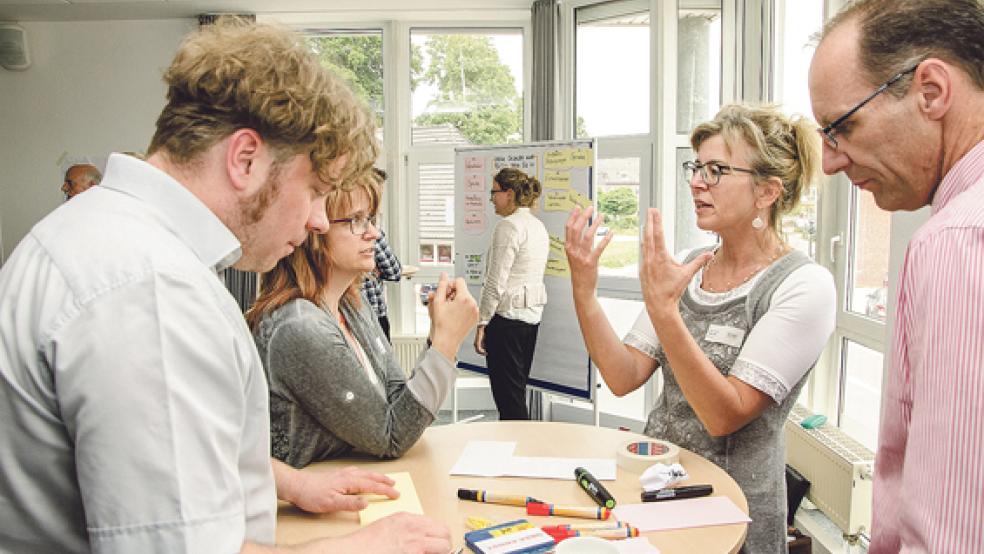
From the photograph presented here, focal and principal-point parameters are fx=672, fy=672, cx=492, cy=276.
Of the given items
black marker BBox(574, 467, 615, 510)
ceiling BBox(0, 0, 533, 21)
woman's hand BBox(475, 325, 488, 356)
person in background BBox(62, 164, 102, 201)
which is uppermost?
ceiling BBox(0, 0, 533, 21)

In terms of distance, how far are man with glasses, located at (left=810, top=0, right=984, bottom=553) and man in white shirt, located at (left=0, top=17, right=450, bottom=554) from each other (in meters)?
0.72

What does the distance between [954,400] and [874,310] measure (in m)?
2.48

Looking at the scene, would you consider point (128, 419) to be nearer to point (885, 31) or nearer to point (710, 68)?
point (885, 31)

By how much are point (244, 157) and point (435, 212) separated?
14.3 feet

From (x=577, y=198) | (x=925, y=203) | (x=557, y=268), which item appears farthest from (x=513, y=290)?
(x=925, y=203)

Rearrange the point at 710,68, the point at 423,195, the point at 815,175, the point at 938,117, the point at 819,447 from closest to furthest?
1. the point at 938,117
2. the point at 815,175
3. the point at 819,447
4. the point at 710,68
5. the point at 423,195

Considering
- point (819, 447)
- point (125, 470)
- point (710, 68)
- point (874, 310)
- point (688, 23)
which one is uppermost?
point (688, 23)

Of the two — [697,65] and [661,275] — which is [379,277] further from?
[661,275]

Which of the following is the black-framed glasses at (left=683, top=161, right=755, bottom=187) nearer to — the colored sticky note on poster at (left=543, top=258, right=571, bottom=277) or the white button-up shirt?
the white button-up shirt

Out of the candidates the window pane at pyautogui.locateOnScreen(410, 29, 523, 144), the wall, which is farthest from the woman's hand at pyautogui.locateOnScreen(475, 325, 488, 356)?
the wall

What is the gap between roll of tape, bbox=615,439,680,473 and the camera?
1446mm

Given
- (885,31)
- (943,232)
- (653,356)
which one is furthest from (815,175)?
(943,232)

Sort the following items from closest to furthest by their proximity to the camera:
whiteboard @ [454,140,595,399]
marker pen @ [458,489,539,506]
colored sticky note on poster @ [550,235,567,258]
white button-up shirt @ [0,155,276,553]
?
white button-up shirt @ [0,155,276,553] → marker pen @ [458,489,539,506] → whiteboard @ [454,140,595,399] → colored sticky note on poster @ [550,235,567,258]

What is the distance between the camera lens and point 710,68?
156 inches
